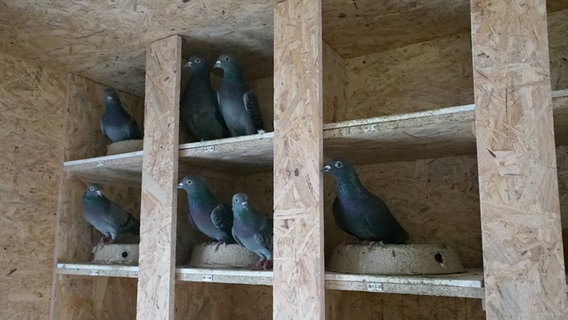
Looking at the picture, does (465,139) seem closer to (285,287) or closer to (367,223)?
(367,223)

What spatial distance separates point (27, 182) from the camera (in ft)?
9.55

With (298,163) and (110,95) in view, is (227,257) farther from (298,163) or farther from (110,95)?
(110,95)

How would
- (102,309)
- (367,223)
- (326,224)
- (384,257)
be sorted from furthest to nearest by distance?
(102,309)
(326,224)
(367,223)
(384,257)

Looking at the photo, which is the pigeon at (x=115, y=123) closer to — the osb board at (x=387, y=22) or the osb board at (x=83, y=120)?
the osb board at (x=83, y=120)

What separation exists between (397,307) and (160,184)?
1.39 metres

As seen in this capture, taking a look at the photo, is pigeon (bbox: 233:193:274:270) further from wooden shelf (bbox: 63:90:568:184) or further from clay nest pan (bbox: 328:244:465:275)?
clay nest pan (bbox: 328:244:465:275)

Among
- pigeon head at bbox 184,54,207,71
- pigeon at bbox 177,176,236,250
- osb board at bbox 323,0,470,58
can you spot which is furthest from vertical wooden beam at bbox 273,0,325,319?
pigeon head at bbox 184,54,207,71

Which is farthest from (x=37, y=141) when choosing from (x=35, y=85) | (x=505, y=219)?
(x=505, y=219)

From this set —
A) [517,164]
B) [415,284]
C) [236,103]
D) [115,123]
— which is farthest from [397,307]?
[115,123]

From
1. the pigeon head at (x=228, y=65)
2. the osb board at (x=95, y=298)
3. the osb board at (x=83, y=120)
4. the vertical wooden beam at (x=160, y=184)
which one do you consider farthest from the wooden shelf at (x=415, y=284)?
the osb board at (x=83, y=120)

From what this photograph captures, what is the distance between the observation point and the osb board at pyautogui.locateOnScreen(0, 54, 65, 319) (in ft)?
9.19

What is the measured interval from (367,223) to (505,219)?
67cm

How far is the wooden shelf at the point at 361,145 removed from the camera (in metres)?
1.97

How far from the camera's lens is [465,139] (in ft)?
7.32
